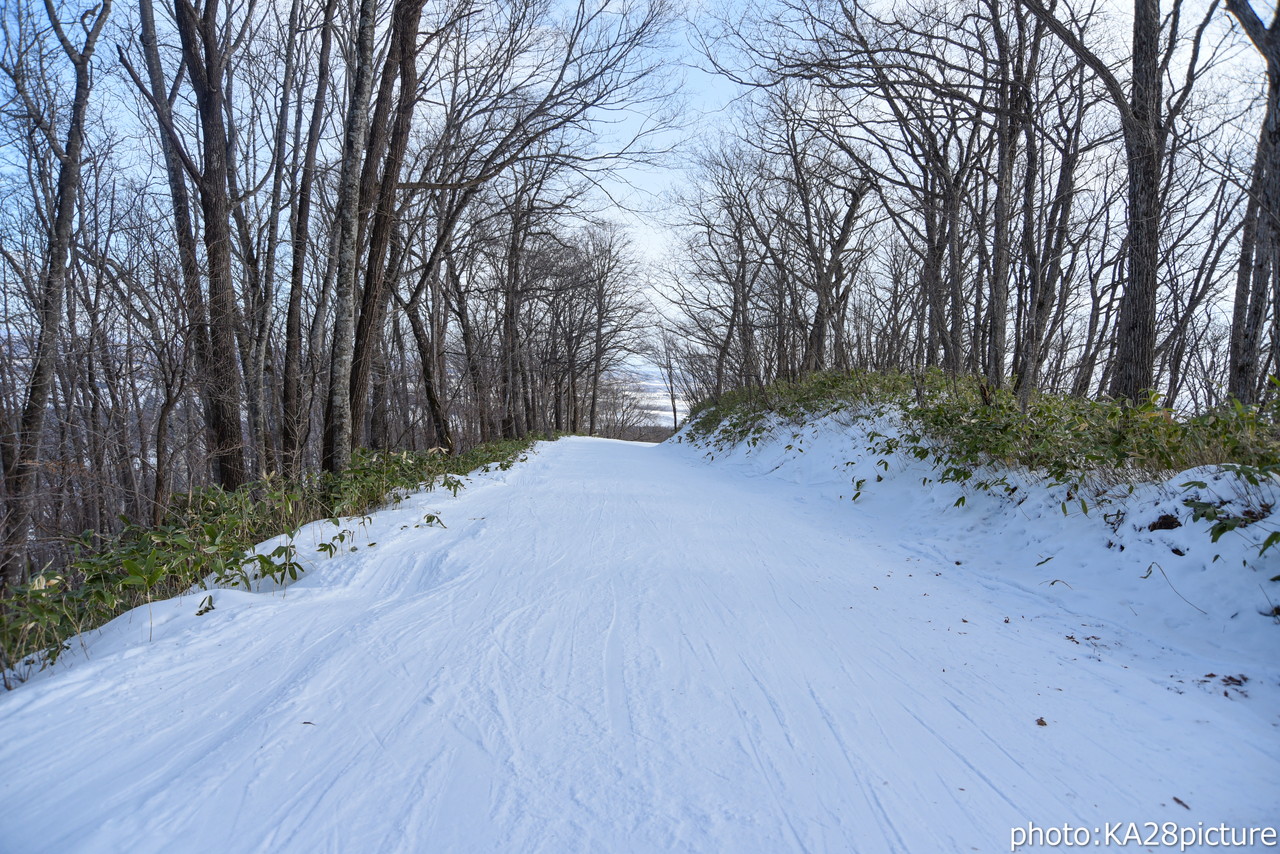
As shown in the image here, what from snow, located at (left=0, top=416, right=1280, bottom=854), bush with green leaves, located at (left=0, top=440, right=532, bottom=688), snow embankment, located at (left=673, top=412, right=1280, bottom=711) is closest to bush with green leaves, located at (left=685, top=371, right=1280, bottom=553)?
snow embankment, located at (left=673, top=412, right=1280, bottom=711)

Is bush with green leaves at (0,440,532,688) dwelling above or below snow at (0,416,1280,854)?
above

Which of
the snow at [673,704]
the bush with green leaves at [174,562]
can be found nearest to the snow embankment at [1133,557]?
the snow at [673,704]

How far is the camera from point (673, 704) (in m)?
2.19

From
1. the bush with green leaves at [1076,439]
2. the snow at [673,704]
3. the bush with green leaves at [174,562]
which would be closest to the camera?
the snow at [673,704]

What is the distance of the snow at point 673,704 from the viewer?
1612mm

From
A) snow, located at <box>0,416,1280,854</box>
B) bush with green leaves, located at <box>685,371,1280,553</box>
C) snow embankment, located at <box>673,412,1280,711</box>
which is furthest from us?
bush with green leaves, located at <box>685,371,1280,553</box>

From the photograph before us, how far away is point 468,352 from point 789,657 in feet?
46.0

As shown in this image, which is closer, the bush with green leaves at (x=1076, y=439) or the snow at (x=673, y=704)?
the snow at (x=673, y=704)

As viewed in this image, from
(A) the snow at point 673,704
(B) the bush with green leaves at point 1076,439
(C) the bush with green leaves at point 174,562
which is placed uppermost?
(B) the bush with green leaves at point 1076,439

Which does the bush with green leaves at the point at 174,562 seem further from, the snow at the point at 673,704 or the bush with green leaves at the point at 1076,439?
the bush with green leaves at the point at 1076,439

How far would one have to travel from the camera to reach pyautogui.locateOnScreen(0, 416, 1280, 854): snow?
1612 mm

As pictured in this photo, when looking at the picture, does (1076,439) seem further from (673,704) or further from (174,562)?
(174,562)

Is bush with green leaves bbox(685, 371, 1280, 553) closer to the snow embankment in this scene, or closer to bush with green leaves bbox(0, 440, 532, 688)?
the snow embankment

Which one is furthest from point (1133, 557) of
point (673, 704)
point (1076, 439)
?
point (673, 704)
